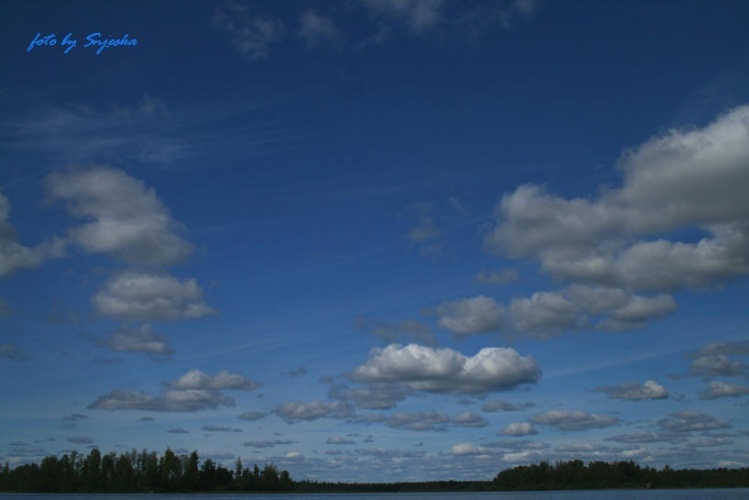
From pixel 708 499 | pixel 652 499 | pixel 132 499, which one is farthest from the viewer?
pixel 132 499

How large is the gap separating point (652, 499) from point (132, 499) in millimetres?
133922

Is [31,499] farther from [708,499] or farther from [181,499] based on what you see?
[708,499]

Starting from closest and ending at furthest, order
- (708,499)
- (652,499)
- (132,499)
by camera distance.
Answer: (708,499)
(652,499)
(132,499)

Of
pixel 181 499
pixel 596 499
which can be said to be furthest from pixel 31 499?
pixel 596 499

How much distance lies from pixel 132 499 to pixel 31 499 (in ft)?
95.6

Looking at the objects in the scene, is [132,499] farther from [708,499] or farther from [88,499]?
[708,499]

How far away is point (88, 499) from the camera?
609 ft

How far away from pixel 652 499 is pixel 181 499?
11925cm

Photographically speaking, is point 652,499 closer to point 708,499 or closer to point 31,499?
point 708,499

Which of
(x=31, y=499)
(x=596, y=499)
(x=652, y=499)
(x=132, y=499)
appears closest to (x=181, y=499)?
(x=132, y=499)

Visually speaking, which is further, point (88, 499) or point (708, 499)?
point (88, 499)

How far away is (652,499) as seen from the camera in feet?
578

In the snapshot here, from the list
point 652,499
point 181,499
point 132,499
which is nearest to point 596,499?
point 652,499

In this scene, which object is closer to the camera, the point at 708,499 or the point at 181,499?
the point at 708,499
